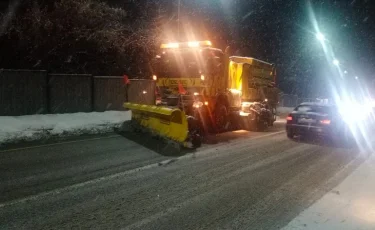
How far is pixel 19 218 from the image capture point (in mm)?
5047

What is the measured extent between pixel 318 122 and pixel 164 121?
18.6ft

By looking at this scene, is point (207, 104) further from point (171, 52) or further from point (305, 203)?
point (305, 203)

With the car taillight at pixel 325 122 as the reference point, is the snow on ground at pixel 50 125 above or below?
below

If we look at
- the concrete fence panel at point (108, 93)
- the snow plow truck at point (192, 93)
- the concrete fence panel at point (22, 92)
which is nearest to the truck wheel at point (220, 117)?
the snow plow truck at point (192, 93)

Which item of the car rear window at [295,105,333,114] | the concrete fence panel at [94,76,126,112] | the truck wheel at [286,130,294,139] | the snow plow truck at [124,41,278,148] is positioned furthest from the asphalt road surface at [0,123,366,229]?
the concrete fence panel at [94,76,126,112]

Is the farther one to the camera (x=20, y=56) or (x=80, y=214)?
(x=20, y=56)

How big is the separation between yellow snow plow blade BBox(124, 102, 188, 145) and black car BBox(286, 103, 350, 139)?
518 centimetres

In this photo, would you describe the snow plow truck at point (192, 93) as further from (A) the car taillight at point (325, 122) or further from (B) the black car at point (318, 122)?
(A) the car taillight at point (325, 122)

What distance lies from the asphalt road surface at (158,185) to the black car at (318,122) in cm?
195

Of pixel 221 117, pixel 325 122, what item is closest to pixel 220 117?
pixel 221 117

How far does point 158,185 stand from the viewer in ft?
22.7

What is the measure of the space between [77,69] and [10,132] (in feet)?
34.5

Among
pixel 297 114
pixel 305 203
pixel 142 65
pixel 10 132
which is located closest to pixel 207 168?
pixel 305 203

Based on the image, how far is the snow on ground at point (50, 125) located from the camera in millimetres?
12664
